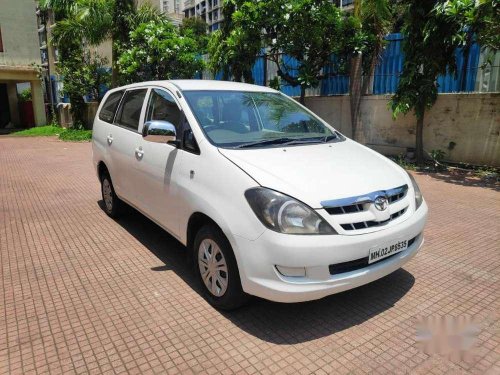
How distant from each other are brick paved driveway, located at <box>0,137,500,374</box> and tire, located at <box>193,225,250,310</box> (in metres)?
0.14

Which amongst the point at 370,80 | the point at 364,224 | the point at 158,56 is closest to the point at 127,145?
the point at 364,224

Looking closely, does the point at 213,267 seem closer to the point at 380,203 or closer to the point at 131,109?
the point at 380,203

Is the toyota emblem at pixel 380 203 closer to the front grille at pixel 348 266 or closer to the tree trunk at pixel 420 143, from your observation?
the front grille at pixel 348 266

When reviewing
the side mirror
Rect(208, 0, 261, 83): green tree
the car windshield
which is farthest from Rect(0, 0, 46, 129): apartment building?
the side mirror

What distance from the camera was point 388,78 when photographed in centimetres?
967

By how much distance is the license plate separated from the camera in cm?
278

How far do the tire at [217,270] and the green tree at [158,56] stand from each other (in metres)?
11.2

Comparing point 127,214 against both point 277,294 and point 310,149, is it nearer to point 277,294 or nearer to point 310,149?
point 310,149

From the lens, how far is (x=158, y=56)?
518 inches

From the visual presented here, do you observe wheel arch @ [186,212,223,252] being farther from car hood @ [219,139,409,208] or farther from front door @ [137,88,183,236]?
car hood @ [219,139,409,208]

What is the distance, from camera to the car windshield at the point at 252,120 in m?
3.45

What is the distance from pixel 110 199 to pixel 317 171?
11.5 ft

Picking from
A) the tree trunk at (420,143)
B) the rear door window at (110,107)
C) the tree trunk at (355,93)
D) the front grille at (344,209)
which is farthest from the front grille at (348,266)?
the tree trunk at (355,93)

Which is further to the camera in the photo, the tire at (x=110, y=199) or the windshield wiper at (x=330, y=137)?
the tire at (x=110, y=199)
